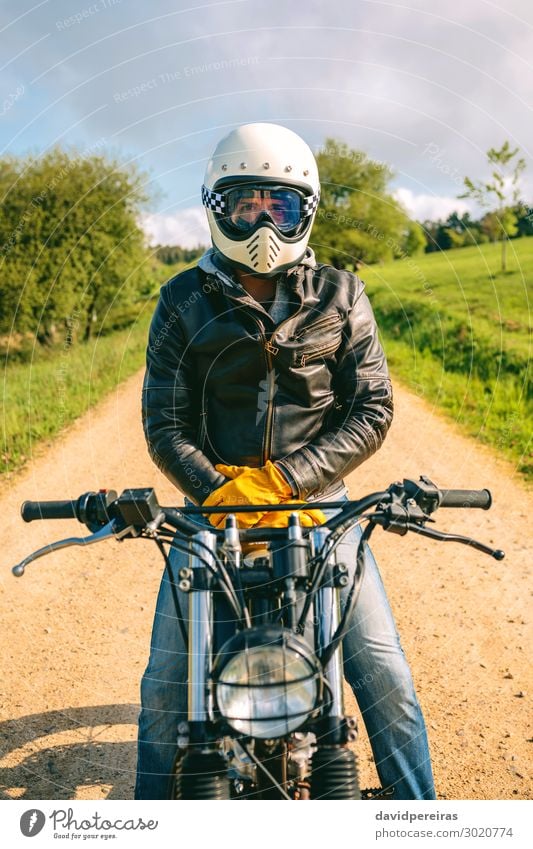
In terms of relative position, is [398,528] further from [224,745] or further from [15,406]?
[15,406]

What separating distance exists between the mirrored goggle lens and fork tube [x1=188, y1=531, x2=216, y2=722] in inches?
54.6

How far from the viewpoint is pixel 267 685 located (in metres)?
1.79

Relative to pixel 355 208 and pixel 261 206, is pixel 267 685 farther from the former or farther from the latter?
pixel 355 208

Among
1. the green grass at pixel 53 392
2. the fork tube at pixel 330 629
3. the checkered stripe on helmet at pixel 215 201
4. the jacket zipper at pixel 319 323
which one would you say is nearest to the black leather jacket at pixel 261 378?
the jacket zipper at pixel 319 323

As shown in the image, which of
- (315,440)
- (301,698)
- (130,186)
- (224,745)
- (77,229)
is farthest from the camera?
(77,229)

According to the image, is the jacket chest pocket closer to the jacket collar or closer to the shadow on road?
the jacket collar

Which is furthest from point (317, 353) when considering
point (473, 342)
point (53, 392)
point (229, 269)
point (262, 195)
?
point (53, 392)

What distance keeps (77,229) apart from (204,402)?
19710 mm

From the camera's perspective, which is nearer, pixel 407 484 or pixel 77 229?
pixel 407 484

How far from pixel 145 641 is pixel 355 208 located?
6.39 m

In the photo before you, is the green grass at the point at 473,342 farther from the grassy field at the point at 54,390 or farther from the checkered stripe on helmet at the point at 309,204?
the grassy field at the point at 54,390

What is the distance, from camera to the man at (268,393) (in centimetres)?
280
